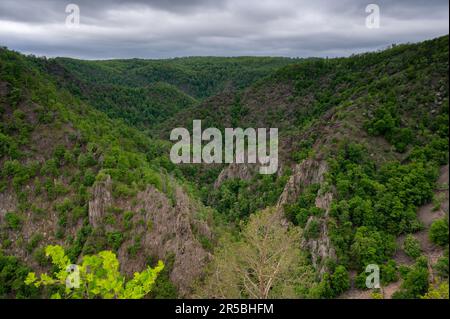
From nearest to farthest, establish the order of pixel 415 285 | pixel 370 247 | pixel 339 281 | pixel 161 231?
pixel 415 285
pixel 339 281
pixel 370 247
pixel 161 231

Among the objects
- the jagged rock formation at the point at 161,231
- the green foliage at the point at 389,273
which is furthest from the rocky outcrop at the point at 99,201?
the green foliage at the point at 389,273

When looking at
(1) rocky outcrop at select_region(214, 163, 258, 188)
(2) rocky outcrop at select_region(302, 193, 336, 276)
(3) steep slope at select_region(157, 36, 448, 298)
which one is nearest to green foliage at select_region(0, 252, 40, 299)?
(3) steep slope at select_region(157, 36, 448, 298)

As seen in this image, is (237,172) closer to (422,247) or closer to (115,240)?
(115,240)

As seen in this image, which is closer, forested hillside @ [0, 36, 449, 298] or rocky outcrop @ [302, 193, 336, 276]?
forested hillside @ [0, 36, 449, 298]

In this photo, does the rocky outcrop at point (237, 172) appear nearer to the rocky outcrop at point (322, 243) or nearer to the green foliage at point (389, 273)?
the rocky outcrop at point (322, 243)

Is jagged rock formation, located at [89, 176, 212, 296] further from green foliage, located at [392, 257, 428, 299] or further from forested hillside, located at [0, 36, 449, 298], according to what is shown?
green foliage, located at [392, 257, 428, 299]

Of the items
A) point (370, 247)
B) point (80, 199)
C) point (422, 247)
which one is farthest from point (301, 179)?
point (80, 199)
